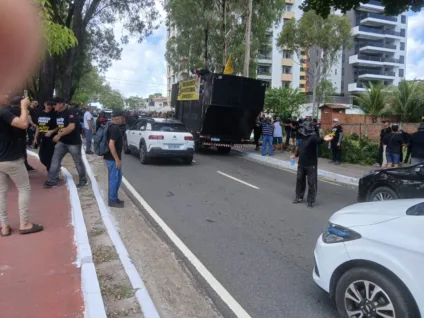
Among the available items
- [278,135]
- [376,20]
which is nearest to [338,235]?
[278,135]

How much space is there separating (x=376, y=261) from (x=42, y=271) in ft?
11.0

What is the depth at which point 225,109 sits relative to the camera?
1589cm

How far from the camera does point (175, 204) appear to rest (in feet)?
26.0

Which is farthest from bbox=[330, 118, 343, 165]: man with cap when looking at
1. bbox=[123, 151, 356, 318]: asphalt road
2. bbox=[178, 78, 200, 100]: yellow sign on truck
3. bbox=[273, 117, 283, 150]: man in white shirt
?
bbox=[178, 78, 200, 100]: yellow sign on truck

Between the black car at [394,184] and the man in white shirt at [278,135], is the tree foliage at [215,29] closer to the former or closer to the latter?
the man in white shirt at [278,135]

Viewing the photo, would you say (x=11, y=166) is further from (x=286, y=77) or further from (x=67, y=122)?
(x=286, y=77)

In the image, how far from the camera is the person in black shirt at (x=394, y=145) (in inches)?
436

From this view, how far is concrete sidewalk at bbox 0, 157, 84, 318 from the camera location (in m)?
3.47

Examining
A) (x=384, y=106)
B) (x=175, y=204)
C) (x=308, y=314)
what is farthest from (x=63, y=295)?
(x=384, y=106)

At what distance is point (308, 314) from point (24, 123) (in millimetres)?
3756

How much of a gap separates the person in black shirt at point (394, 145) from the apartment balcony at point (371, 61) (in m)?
60.6

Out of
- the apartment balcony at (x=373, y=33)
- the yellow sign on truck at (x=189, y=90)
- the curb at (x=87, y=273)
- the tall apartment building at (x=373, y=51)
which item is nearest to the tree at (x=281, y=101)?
the yellow sign on truck at (x=189, y=90)

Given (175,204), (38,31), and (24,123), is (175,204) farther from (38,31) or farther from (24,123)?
(38,31)

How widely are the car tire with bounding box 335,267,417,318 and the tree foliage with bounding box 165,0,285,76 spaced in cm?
2475
